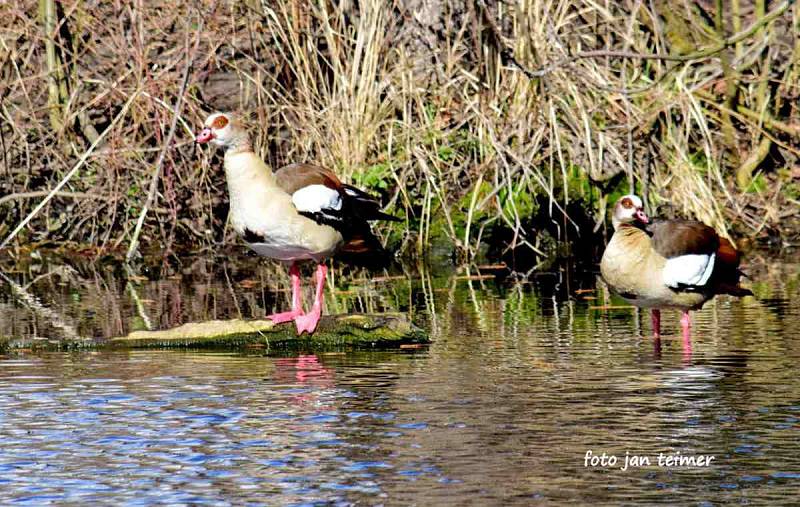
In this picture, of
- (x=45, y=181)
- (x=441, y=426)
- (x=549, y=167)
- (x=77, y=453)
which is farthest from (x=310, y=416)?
(x=45, y=181)

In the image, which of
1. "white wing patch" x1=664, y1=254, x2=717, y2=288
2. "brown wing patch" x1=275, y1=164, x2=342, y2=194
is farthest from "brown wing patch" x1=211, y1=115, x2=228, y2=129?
"white wing patch" x1=664, y1=254, x2=717, y2=288

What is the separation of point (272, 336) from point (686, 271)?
2.47m

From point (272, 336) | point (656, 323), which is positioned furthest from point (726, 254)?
point (272, 336)

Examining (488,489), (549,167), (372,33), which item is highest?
(372,33)

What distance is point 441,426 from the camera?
633 cm

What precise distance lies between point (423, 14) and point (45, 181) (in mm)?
4143

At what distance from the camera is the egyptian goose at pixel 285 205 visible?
885 cm

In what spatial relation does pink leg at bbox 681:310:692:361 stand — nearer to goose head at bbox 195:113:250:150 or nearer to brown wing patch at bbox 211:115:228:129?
goose head at bbox 195:113:250:150

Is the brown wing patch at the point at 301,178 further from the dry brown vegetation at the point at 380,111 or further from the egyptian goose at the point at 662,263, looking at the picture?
the dry brown vegetation at the point at 380,111

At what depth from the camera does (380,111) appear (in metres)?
13.9

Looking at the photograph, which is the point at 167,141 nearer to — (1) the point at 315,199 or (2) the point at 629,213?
(1) the point at 315,199

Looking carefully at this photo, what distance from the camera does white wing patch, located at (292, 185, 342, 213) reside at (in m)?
8.98

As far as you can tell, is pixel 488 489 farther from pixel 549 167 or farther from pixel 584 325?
pixel 549 167

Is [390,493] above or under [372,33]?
under
